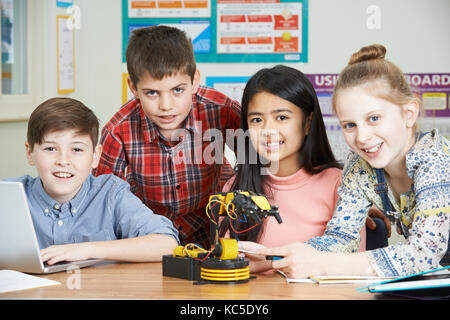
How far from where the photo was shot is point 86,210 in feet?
5.16

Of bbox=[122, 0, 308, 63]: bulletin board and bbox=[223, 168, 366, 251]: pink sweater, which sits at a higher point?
bbox=[122, 0, 308, 63]: bulletin board

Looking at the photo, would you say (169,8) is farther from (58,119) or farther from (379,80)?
(379,80)

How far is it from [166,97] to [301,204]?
20.6 inches

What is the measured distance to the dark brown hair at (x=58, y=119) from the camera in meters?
1.54

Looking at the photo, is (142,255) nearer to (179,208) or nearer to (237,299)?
Answer: (237,299)

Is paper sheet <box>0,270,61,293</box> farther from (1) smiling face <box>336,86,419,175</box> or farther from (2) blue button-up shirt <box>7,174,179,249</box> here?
(1) smiling face <box>336,86,419,175</box>

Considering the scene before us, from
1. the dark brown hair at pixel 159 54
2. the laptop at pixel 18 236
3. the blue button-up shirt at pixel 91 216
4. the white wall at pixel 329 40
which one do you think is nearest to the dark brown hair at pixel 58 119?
the blue button-up shirt at pixel 91 216

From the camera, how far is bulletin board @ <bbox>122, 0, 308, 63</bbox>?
10.2 feet

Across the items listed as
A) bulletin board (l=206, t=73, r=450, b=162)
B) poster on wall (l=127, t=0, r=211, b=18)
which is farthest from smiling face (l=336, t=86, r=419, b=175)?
poster on wall (l=127, t=0, r=211, b=18)

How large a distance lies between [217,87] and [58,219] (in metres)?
1.73

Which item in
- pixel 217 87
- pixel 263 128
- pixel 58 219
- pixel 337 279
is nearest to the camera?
pixel 337 279

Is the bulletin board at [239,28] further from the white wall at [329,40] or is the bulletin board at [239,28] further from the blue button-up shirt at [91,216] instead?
the blue button-up shirt at [91,216]

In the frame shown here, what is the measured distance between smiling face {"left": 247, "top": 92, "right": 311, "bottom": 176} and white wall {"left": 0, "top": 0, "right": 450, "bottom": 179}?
1.44 metres
